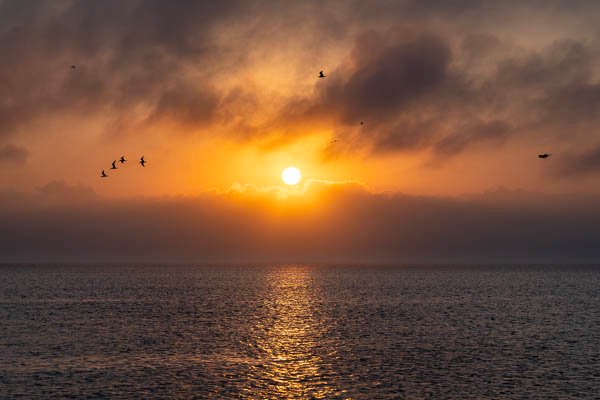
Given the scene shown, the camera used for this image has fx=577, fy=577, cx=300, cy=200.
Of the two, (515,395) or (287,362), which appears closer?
(515,395)

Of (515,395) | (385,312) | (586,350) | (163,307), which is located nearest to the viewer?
(515,395)

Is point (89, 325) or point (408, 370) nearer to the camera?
point (408, 370)

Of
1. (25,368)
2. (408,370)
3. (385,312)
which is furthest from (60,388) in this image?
(385,312)

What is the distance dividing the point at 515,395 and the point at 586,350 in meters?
29.8

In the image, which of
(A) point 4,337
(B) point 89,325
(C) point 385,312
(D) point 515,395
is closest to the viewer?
(D) point 515,395

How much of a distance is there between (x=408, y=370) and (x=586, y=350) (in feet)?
95.4

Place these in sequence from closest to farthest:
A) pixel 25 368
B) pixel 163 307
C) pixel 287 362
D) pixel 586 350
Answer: pixel 25 368 → pixel 287 362 → pixel 586 350 → pixel 163 307

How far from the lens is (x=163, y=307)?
136 m

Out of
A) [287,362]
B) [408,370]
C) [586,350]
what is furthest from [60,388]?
[586,350]

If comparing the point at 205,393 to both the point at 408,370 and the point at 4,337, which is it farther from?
the point at 4,337

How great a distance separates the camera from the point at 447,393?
5241 cm

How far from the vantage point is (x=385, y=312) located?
12481cm

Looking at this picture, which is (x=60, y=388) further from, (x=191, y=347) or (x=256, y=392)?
(x=191, y=347)

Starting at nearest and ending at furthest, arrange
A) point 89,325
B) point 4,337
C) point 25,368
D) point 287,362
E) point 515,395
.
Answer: point 515,395
point 25,368
point 287,362
point 4,337
point 89,325
